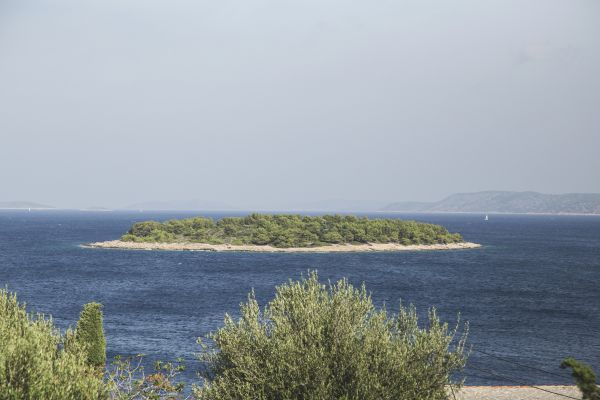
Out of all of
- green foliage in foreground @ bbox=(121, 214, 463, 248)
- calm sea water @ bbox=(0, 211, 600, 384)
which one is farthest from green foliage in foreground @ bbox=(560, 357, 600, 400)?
green foliage in foreground @ bbox=(121, 214, 463, 248)

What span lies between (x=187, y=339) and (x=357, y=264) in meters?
78.2

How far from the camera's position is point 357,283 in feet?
321

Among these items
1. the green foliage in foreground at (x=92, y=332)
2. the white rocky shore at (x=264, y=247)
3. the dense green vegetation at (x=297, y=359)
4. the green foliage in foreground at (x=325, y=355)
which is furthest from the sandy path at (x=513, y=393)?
the white rocky shore at (x=264, y=247)

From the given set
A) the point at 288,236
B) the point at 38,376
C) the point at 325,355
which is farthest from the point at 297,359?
the point at 288,236

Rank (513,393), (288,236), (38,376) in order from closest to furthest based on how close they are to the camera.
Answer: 1. (38,376)
2. (513,393)
3. (288,236)

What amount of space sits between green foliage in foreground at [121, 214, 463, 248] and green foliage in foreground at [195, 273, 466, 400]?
13989cm

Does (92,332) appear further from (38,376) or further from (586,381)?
(586,381)

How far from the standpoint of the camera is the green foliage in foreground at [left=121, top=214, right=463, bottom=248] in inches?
6703

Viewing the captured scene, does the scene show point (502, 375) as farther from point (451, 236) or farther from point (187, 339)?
point (451, 236)

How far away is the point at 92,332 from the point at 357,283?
6600 centimetres

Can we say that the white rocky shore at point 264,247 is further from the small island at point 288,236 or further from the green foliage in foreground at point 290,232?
the green foliage in foreground at point 290,232

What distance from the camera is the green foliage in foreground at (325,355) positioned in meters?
21.6

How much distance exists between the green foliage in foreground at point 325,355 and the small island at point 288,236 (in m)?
136

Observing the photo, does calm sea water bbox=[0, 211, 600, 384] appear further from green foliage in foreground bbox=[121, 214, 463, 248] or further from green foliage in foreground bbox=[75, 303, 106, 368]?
green foliage in foreground bbox=[121, 214, 463, 248]
